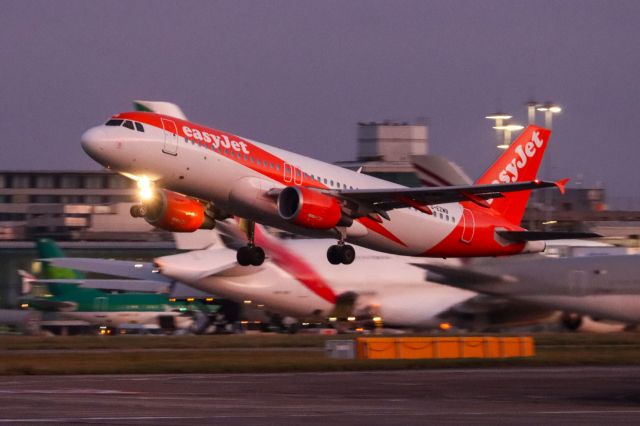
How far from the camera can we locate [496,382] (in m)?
31.8

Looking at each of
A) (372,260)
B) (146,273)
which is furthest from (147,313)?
(372,260)

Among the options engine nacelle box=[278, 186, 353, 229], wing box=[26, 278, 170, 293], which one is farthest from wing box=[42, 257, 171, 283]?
engine nacelle box=[278, 186, 353, 229]

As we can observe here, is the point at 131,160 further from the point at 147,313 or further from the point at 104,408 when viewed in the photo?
the point at 147,313

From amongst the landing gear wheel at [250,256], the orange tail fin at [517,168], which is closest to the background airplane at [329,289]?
the orange tail fin at [517,168]

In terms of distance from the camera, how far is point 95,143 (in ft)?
113

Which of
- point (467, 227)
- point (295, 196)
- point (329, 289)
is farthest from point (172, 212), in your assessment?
point (329, 289)

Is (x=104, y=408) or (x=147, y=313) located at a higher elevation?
(x=147, y=313)

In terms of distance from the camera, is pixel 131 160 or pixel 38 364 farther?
pixel 38 364

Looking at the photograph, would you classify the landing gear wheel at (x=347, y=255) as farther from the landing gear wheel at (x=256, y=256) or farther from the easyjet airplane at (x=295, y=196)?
the landing gear wheel at (x=256, y=256)

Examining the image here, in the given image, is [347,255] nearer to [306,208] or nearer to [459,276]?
[306,208]

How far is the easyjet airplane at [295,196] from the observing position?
35.0m

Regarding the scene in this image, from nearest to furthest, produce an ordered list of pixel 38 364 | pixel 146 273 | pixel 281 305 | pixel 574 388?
pixel 574 388 → pixel 38 364 → pixel 281 305 → pixel 146 273

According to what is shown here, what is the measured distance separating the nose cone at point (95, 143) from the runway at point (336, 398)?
6.69m

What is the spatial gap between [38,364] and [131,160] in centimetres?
944
